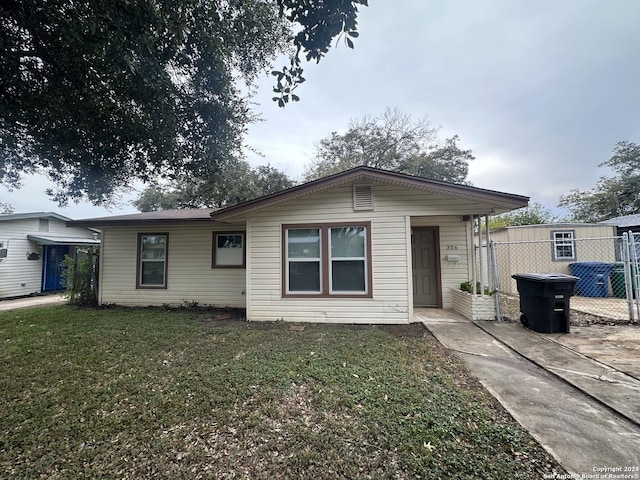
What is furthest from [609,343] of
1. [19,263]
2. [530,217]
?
[530,217]

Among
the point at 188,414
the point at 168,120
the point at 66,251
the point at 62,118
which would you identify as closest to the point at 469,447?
the point at 188,414

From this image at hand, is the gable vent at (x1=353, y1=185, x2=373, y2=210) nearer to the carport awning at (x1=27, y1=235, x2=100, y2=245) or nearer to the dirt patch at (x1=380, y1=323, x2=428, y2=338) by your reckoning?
the dirt patch at (x1=380, y1=323, x2=428, y2=338)

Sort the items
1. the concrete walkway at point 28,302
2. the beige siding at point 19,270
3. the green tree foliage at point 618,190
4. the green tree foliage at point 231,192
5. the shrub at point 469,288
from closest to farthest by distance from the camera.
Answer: the shrub at point 469,288
the concrete walkway at point 28,302
the beige siding at point 19,270
the green tree foliage at point 231,192
the green tree foliage at point 618,190

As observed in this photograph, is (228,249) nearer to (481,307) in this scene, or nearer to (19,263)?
(481,307)

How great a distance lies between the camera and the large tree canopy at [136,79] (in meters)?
3.44

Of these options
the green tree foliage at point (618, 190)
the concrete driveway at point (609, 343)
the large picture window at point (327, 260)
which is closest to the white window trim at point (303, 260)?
the large picture window at point (327, 260)

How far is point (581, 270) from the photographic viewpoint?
29.2 feet

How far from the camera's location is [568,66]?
29.5 feet

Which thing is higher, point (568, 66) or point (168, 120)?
point (568, 66)

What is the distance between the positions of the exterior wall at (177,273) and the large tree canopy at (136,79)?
160 centimetres

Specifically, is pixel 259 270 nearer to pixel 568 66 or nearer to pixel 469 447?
pixel 469 447

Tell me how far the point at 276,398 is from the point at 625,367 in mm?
4509

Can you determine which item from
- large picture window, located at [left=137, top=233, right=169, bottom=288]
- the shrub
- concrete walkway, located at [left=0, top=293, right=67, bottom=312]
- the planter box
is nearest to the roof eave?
the shrub

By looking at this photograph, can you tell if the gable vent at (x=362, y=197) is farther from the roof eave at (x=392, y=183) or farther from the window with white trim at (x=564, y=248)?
the window with white trim at (x=564, y=248)
